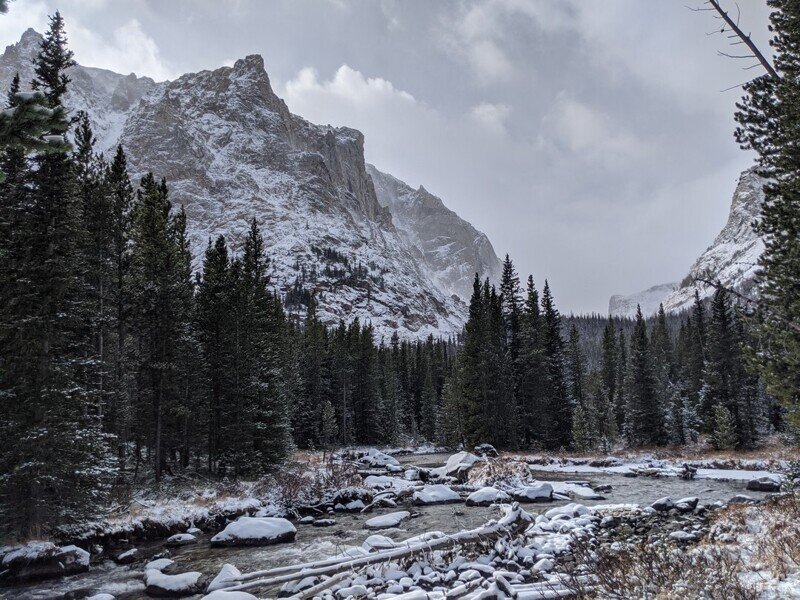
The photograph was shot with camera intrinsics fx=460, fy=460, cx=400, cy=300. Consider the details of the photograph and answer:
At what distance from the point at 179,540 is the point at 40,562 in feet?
14.9

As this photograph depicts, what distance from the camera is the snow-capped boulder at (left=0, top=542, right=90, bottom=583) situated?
44.0ft

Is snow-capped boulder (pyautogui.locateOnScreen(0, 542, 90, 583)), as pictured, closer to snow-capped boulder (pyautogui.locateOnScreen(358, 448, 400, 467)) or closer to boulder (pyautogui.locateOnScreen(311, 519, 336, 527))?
boulder (pyautogui.locateOnScreen(311, 519, 336, 527))

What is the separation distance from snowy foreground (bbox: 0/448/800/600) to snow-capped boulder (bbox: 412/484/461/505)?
95 millimetres

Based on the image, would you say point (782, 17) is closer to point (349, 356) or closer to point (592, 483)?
point (592, 483)

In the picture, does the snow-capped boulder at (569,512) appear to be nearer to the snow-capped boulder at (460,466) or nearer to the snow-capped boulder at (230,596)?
the snow-capped boulder at (230,596)

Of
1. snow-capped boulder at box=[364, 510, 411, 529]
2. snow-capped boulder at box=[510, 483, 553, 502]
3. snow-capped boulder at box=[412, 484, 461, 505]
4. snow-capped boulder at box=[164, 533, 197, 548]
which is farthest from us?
snow-capped boulder at box=[412, 484, 461, 505]

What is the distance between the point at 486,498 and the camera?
21.9 m

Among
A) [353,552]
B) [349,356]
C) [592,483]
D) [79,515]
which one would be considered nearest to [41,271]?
[79,515]

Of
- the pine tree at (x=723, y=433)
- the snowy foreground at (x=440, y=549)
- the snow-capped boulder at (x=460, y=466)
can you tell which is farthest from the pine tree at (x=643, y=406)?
the snow-capped boulder at (x=460, y=466)

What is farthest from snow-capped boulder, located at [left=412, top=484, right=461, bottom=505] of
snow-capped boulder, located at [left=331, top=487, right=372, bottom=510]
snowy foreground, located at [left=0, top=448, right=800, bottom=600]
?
snow-capped boulder, located at [left=331, top=487, right=372, bottom=510]

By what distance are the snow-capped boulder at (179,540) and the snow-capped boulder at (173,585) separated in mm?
5400

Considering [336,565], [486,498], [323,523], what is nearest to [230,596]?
[336,565]

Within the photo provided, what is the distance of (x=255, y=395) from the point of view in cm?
3097

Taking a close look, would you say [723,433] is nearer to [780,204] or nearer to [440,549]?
[780,204]
